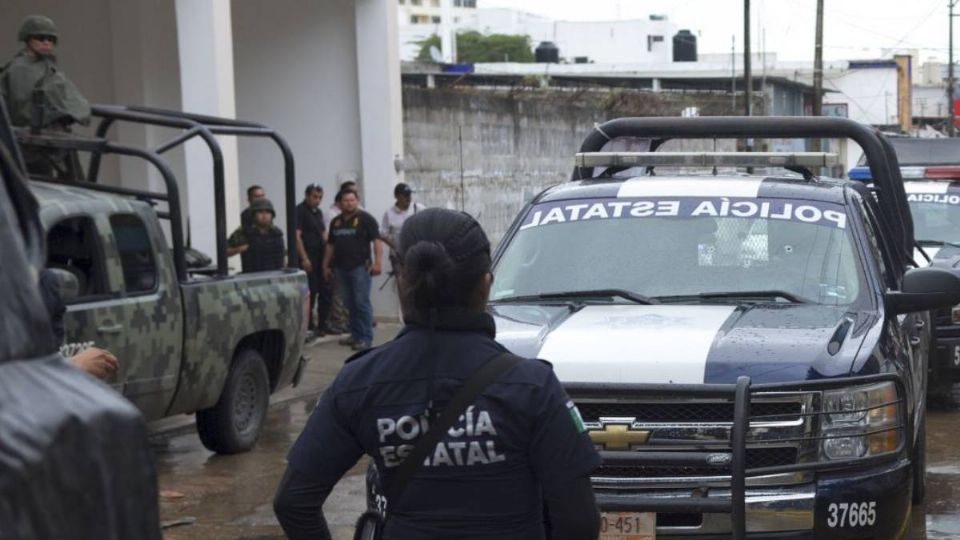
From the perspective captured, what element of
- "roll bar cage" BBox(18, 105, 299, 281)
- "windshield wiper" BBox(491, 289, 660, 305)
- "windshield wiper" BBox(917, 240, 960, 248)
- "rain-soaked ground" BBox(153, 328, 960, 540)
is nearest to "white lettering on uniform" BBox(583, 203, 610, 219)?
"windshield wiper" BBox(491, 289, 660, 305)

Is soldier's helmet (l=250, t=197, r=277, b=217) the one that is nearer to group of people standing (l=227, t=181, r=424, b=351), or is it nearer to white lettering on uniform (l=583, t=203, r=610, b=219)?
group of people standing (l=227, t=181, r=424, b=351)

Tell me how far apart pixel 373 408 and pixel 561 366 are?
7.93 feet

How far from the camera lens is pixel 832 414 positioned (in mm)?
5676

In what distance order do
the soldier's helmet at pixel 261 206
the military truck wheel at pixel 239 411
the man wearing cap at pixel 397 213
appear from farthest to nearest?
the man wearing cap at pixel 397 213 → the soldier's helmet at pixel 261 206 → the military truck wheel at pixel 239 411

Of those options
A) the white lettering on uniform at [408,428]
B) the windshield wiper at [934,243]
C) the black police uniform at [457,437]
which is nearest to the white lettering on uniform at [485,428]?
the black police uniform at [457,437]

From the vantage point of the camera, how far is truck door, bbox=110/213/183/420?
8.97m

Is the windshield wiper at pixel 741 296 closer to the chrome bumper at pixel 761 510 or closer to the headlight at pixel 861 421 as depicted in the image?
the headlight at pixel 861 421

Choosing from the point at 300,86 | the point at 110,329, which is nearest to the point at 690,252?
the point at 110,329

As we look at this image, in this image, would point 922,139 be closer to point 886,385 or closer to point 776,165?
point 776,165

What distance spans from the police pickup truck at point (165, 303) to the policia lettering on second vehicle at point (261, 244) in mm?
2176

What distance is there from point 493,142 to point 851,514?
771 inches

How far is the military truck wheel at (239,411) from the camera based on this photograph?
10.4 metres

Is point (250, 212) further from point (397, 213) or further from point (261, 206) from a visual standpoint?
point (397, 213)

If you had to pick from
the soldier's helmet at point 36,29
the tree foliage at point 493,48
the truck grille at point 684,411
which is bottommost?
the truck grille at point 684,411
